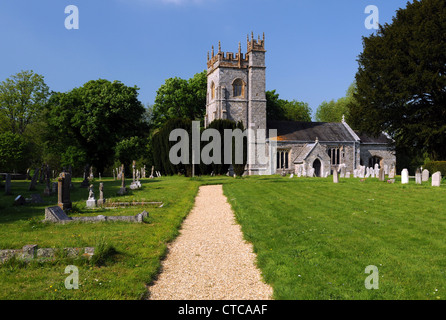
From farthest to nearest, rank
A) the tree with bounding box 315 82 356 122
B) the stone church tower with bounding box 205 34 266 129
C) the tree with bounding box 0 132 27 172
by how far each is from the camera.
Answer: the tree with bounding box 315 82 356 122 < the stone church tower with bounding box 205 34 266 129 < the tree with bounding box 0 132 27 172

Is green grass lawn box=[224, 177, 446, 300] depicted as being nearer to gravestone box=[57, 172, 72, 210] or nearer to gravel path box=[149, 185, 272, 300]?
gravel path box=[149, 185, 272, 300]

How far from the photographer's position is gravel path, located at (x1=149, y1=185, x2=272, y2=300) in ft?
16.7

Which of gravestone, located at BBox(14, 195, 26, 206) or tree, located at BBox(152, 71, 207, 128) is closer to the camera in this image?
gravestone, located at BBox(14, 195, 26, 206)

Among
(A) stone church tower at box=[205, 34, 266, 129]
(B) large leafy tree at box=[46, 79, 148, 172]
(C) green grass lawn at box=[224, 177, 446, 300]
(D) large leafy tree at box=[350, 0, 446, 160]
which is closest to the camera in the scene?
(C) green grass lawn at box=[224, 177, 446, 300]

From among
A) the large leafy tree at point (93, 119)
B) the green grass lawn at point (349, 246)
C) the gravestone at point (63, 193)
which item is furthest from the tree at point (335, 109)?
the gravestone at point (63, 193)

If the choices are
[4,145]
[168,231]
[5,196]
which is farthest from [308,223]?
Result: [4,145]

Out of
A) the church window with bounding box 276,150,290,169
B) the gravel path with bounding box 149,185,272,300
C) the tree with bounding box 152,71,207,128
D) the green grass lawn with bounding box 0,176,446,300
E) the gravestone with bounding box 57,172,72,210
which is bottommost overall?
the gravel path with bounding box 149,185,272,300

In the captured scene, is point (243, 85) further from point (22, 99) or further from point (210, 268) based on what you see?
point (210, 268)

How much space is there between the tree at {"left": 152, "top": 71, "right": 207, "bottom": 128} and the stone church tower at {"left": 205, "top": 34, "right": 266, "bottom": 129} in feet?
22.8

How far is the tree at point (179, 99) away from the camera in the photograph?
4822 centimetres

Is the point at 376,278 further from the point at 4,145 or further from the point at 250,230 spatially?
the point at 4,145

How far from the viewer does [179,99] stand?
48281 millimetres

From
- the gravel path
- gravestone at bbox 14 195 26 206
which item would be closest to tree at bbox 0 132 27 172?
gravestone at bbox 14 195 26 206

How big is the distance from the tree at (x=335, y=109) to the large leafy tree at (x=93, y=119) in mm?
36289
